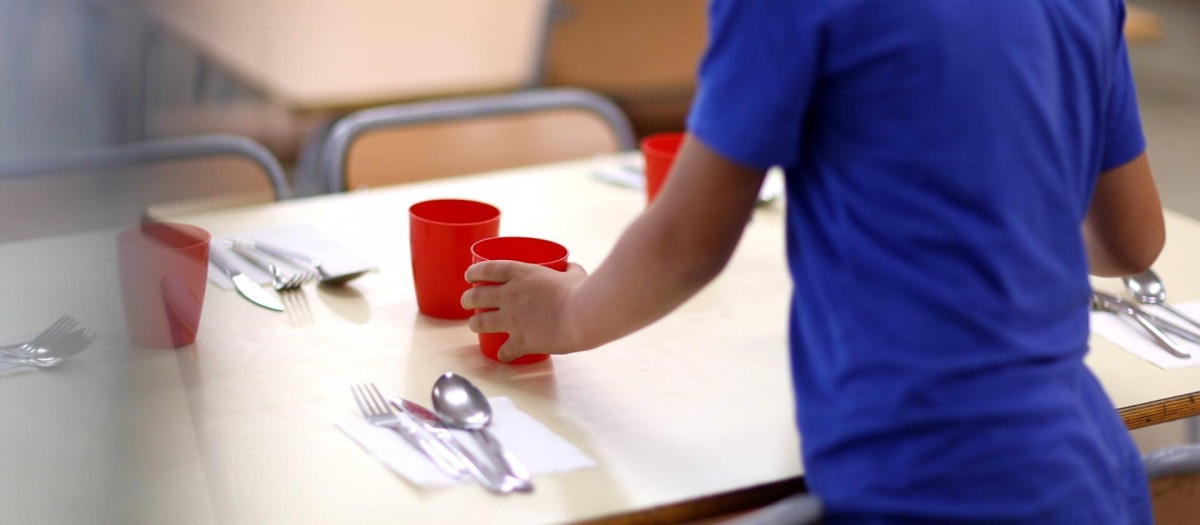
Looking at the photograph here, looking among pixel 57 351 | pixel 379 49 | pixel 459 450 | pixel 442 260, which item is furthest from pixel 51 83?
pixel 379 49

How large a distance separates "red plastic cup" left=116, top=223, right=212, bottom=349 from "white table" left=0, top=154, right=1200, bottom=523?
0.02m

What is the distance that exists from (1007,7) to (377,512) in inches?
20.3

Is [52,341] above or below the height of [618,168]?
above

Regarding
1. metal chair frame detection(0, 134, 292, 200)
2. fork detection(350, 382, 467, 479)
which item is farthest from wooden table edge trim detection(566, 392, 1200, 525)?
metal chair frame detection(0, 134, 292, 200)

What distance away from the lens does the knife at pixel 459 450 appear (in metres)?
0.77

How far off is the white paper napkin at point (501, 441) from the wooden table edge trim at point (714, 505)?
70 millimetres

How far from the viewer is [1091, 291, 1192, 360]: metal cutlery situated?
103 cm

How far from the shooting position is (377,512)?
74cm

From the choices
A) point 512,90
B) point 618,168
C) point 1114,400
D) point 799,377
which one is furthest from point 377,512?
point 512,90

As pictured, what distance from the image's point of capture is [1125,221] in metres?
0.95

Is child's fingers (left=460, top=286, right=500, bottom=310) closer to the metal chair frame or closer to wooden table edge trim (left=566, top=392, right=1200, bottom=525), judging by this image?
wooden table edge trim (left=566, top=392, right=1200, bottom=525)

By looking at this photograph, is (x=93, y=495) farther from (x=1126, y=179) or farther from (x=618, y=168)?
(x=618, y=168)

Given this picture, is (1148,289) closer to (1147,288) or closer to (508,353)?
(1147,288)

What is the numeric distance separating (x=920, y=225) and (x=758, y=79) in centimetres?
14
